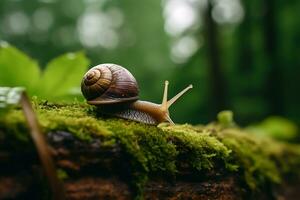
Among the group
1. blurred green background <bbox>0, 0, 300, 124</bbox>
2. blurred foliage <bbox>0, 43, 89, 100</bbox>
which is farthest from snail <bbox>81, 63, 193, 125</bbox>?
blurred green background <bbox>0, 0, 300, 124</bbox>

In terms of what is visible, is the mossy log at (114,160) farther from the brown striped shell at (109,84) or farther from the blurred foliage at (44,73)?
the blurred foliage at (44,73)

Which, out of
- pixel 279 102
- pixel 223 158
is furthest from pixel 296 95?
pixel 223 158

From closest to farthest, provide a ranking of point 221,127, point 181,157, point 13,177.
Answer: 1. point 13,177
2. point 181,157
3. point 221,127

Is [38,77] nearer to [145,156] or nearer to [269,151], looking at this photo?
[269,151]

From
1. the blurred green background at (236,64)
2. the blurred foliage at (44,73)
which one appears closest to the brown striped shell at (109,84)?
the blurred foliage at (44,73)

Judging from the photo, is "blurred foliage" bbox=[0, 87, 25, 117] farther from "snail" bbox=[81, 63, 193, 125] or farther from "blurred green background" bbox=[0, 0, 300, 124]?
"blurred green background" bbox=[0, 0, 300, 124]

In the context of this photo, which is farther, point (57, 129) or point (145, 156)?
point (145, 156)
